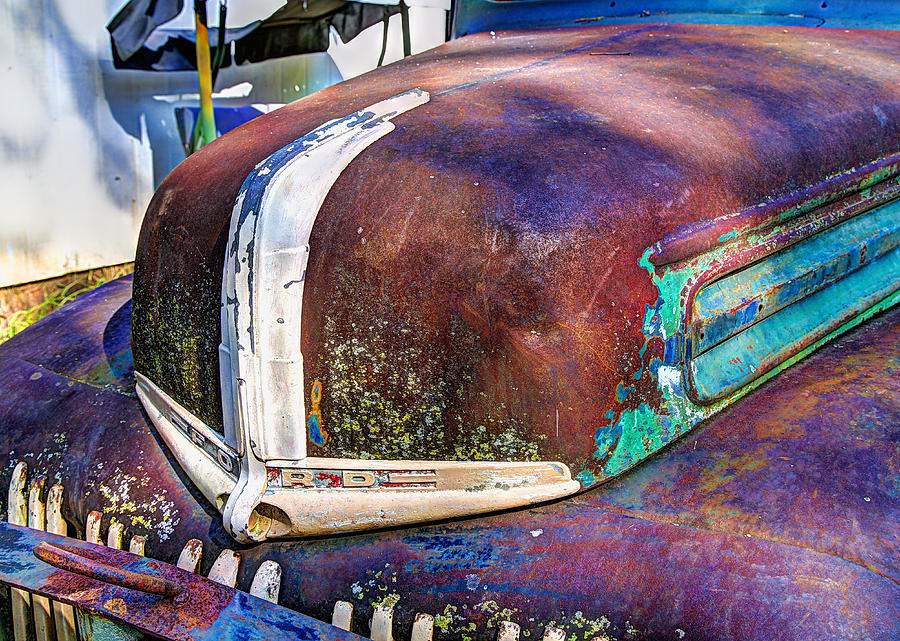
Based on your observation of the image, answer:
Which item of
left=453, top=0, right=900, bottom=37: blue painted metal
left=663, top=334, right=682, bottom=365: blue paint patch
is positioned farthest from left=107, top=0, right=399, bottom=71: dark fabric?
left=663, top=334, right=682, bottom=365: blue paint patch

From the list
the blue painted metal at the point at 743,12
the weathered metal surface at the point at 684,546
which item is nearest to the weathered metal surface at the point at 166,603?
the weathered metal surface at the point at 684,546

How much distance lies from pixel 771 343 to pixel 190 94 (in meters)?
4.14

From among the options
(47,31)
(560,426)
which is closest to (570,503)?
(560,426)

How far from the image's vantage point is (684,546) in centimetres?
109

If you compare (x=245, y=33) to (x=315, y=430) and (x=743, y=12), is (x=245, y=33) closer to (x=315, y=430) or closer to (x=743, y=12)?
(x=743, y=12)

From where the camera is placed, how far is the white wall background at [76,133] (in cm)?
393

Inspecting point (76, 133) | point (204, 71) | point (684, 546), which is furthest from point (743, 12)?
point (76, 133)

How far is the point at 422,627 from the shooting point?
1.11 metres

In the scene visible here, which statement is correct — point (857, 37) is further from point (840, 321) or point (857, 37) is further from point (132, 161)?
point (132, 161)

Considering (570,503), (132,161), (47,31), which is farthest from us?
(132,161)

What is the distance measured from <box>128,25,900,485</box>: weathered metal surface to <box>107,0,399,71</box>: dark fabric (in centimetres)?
324

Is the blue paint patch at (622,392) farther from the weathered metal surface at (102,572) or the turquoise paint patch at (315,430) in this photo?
the weathered metal surface at (102,572)

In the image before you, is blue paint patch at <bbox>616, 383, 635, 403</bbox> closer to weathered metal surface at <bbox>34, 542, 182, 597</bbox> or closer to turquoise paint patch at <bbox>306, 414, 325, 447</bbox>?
turquoise paint patch at <bbox>306, 414, 325, 447</bbox>

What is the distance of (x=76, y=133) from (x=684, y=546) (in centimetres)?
398
